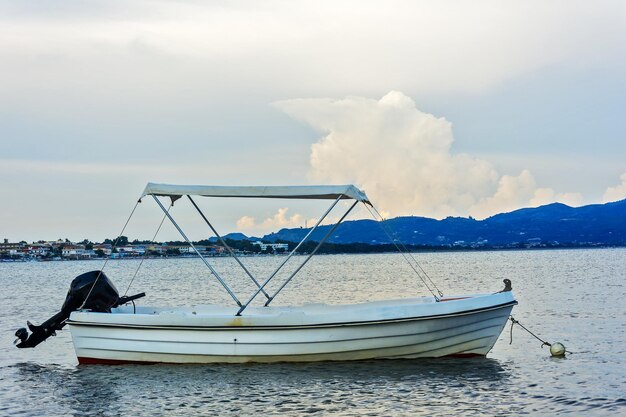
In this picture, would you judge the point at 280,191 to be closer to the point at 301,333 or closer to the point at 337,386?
the point at 301,333

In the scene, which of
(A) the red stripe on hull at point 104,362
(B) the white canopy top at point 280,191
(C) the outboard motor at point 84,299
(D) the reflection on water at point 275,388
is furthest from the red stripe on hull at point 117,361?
(B) the white canopy top at point 280,191

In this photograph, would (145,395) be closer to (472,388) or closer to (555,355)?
(472,388)

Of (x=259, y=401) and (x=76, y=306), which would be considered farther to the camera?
(x=76, y=306)

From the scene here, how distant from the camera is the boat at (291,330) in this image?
17156 millimetres

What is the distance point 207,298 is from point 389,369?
3235cm

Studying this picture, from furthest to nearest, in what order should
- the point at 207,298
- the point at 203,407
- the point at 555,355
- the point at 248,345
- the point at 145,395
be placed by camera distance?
the point at 207,298 → the point at 555,355 → the point at 248,345 → the point at 145,395 → the point at 203,407

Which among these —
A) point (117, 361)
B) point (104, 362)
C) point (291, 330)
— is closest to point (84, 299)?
point (104, 362)

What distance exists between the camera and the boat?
17.2 meters

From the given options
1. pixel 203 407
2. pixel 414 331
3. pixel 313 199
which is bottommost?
pixel 203 407

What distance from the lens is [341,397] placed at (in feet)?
50.7

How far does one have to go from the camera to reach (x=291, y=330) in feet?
56.2

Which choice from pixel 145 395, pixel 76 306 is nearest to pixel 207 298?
pixel 76 306

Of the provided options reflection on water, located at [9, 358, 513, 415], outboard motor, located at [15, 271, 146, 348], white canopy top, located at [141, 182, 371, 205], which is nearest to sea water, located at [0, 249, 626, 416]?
reflection on water, located at [9, 358, 513, 415]

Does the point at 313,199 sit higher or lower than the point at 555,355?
higher
